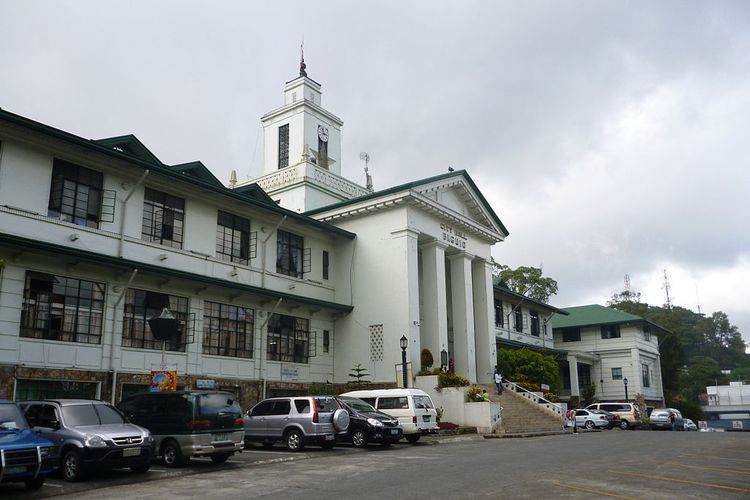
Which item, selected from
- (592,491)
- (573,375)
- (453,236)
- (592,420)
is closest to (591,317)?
(573,375)

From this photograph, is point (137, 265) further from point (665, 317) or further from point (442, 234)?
point (665, 317)

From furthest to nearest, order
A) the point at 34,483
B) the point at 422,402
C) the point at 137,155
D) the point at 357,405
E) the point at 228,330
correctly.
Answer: the point at 228,330
the point at 137,155
the point at 422,402
the point at 357,405
the point at 34,483

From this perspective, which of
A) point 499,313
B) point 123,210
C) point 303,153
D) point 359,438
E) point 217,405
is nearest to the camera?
point 217,405

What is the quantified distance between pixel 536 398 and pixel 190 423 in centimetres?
2328

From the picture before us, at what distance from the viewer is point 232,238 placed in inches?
1112

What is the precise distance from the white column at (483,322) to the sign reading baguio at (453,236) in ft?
8.95

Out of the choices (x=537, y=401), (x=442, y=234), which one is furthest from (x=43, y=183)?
(x=537, y=401)

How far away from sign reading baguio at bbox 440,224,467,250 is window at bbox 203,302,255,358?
11.7 meters

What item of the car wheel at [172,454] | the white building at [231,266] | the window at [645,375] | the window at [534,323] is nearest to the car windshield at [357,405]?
the white building at [231,266]

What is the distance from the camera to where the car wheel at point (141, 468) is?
545 inches

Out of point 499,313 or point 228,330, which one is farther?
point 499,313

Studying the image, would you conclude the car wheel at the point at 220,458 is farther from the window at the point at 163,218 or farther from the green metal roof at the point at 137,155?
the green metal roof at the point at 137,155

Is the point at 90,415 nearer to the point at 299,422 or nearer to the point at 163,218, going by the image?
the point at 299,422

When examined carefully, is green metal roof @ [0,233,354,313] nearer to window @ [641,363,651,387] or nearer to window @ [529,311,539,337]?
window @ [529,311,539,337]
